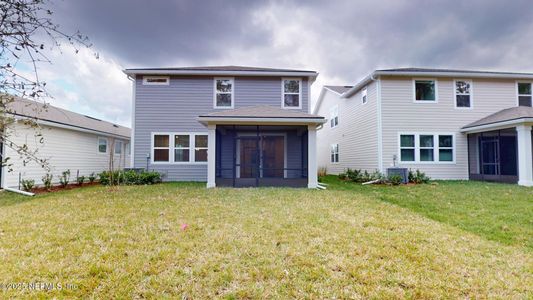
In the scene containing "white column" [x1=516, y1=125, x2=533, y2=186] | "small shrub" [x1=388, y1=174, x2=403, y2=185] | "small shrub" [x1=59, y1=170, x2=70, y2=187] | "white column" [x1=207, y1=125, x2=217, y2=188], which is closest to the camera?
"white column" [x1=207, y1=125, x2=217, y2=188]

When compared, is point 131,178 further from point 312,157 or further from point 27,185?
point 312,157

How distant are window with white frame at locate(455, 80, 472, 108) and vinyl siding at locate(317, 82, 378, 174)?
422 centimetres

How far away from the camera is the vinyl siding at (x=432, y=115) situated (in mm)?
13219

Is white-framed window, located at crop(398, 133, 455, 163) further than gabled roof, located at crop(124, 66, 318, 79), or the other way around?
white-framed window, located at crop(398, 133, 455, 163)

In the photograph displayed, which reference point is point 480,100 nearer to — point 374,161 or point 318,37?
point 374,161

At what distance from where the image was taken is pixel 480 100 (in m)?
13.6

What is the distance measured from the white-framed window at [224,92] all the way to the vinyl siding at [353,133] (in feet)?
24.4

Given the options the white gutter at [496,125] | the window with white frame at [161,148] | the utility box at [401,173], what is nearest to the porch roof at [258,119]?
the window with white frame at [161,148]

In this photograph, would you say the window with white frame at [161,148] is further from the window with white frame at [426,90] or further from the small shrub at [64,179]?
the window with white frame at [426,90]

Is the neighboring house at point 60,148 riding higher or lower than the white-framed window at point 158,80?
lower

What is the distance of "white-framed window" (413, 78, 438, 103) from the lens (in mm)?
13430

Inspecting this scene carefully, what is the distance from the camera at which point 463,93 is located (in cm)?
1360

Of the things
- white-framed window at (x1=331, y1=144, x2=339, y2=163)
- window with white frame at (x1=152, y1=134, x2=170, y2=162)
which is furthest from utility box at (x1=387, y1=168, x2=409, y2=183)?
window with white frame at (x1=152, y1=134, x2=170, y2=162)

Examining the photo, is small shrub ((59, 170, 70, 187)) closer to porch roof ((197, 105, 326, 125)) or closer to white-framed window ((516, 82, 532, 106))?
porch roof ((197, 105, 326, 125))
